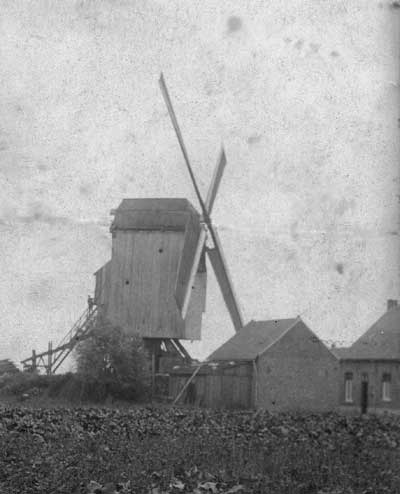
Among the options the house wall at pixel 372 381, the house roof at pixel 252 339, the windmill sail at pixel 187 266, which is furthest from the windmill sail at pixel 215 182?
the house wall at pixel 372 381

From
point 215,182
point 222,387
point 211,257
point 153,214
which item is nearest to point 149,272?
point 153,214

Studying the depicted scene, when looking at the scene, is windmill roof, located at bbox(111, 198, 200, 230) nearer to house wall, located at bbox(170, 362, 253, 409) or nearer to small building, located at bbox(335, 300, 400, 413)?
house wall, located at bbox(170, 362, 253, 409)

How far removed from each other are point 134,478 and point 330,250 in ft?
31.7

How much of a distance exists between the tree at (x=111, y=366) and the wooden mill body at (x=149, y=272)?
1909 millimetres

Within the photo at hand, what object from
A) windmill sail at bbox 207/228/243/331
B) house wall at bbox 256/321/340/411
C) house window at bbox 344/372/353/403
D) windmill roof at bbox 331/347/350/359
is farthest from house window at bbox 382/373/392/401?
windmill sail at bbox 207/228/243/331

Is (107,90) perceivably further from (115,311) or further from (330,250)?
(115,311)

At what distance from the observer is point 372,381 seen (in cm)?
3512

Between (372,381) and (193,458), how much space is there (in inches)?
944

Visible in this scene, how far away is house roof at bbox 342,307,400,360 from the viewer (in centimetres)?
3450

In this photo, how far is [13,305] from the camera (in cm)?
2700

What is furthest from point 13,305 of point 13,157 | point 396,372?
point 396,372

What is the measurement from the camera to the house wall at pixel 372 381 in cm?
3384

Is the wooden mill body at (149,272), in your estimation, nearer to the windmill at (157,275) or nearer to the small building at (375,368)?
the windmill at (157,275)

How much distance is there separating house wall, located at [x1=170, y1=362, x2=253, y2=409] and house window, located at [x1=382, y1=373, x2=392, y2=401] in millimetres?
4578
